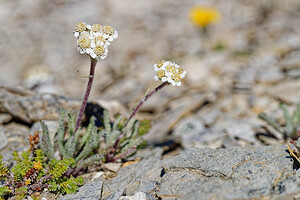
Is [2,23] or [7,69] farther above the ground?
[2,23]

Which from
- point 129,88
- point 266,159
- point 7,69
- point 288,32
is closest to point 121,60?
point 129,88

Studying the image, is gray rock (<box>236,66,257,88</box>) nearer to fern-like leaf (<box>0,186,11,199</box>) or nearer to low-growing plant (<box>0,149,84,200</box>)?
low-growing plant (<box>0,149,84,200</box>)

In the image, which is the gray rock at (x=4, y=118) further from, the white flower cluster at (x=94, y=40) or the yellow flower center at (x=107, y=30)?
the yellow flower center at (x=107, y=30)

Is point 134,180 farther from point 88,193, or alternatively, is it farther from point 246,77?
point 246,77

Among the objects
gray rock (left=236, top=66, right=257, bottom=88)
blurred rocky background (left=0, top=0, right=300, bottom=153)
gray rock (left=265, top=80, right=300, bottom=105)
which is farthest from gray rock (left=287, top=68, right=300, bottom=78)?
gray rock (left=236, top=66, right=257, bottom=88)

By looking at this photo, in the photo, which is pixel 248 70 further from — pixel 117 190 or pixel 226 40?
pixel 117 190

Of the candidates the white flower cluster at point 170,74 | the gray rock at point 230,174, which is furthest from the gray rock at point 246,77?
the white flower cluster at point 170,74
